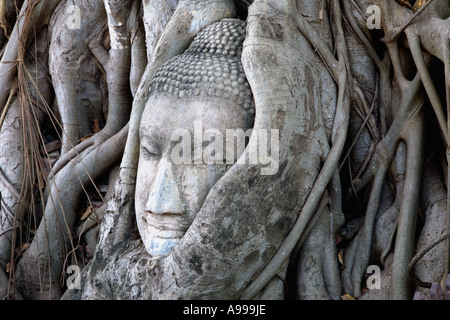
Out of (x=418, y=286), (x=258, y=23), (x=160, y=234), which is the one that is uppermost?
(x=258, y=23)

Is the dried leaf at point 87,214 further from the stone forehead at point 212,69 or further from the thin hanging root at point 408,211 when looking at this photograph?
the thin hanging root at point 408,211

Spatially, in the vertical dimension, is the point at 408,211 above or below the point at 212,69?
below

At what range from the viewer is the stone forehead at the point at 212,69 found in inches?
105

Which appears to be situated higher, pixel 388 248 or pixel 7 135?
pixel 7 135

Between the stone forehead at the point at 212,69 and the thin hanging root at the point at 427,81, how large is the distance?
2.33 feet

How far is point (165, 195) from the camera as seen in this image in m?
2.64

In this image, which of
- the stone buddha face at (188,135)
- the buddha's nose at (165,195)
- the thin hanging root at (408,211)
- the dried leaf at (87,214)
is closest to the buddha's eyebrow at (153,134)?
the stone buddha face at (188,135)

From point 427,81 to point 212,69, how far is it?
0.89 metres

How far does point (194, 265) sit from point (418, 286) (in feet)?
2.94

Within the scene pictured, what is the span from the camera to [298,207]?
264 centimetres

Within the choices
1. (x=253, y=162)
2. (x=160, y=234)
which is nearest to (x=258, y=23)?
(x=253, y=162)

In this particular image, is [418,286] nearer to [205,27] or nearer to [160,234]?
[160,234]

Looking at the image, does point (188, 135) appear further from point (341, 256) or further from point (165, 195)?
point (341, 256)

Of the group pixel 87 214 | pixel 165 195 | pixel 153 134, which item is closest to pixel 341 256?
pixel 165 195
